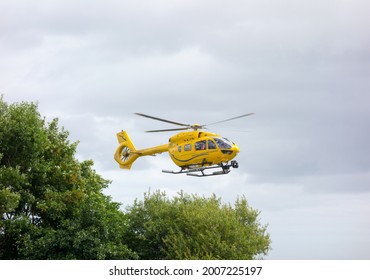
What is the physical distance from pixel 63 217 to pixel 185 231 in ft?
42.1

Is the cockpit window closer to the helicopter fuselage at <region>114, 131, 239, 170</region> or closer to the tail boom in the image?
the helicopter fuselage at <region>114, 131, 239, 170</region>

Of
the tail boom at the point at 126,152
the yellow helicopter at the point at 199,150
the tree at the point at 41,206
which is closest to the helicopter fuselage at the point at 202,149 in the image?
the yellow helicopter at the point at 199,150

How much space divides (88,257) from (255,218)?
24.1 metres

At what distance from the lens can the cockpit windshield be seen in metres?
41.7

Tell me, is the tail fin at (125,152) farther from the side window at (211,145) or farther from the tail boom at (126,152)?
the side window at (211,145)

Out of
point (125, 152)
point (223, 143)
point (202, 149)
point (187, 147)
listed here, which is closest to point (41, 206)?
point (125, 152)

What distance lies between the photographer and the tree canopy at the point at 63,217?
52000 millimetres

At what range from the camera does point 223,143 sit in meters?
41.8

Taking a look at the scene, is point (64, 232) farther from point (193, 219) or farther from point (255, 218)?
point (255, 218)

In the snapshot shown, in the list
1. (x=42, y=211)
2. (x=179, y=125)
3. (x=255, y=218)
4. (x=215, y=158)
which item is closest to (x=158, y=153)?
(x=179, y=125)

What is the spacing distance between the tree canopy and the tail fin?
13.7 ft

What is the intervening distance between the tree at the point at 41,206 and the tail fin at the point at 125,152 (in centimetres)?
416

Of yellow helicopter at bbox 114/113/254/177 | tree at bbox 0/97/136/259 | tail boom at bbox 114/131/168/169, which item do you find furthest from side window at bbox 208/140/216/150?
tree at bbox 0/97/136/259

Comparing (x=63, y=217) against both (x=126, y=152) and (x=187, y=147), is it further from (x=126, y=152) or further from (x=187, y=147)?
(x=187, y=147)
